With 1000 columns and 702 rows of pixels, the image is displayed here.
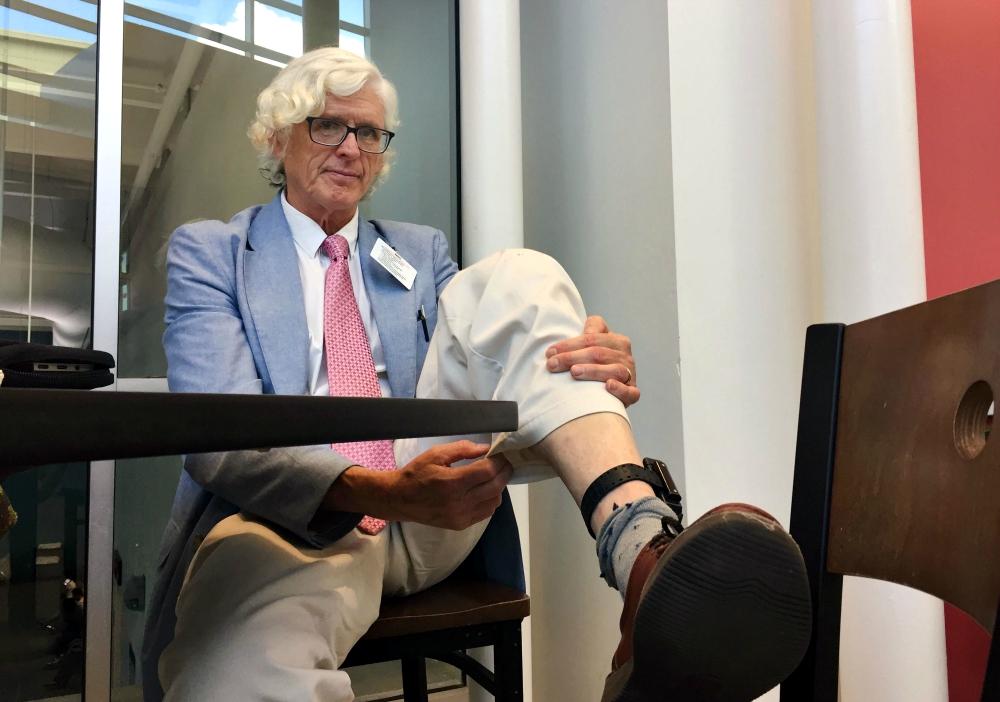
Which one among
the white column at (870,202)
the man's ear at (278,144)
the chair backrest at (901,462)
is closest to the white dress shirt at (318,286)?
the man's ear at (278,144)

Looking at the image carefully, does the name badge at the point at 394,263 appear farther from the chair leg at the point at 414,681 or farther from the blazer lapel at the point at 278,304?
the chair leg at the point at 414,681

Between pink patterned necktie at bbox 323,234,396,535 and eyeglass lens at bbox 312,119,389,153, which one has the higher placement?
eyeglass lens at bbox 312,119,389,153

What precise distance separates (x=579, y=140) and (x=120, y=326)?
117cm

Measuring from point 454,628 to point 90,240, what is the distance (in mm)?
1192

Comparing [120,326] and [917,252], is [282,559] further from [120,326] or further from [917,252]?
[917,252]

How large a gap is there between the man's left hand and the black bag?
0.49 metres

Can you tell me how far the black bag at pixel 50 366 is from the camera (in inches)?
26.7

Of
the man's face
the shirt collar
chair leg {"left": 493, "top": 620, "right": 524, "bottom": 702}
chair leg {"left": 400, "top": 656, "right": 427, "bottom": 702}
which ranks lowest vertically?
chair leg {"left": 400, "top": 656, "right": 427, "bottom": 702}

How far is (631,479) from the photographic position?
0.87 meters

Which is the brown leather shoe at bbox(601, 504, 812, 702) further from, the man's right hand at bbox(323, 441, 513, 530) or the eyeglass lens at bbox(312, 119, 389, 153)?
the eyeglass lens at bbox(312, 119, 389, 153)

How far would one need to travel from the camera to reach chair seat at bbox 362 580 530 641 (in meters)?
1.03

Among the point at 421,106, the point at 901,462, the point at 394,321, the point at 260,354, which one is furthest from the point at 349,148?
the point at 901,462

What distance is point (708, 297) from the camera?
1.64m

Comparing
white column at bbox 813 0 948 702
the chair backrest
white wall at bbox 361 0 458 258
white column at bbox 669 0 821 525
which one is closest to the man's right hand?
the chair backrest
